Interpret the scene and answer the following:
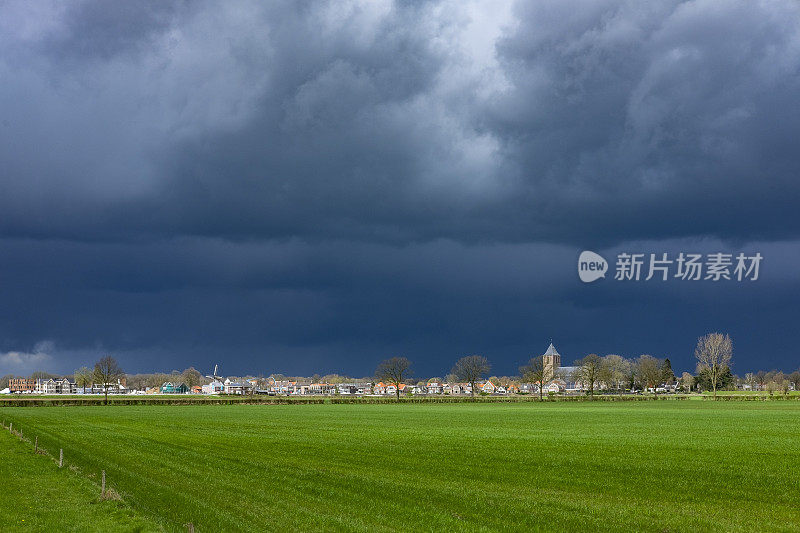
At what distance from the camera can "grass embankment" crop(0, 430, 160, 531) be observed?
73.7 feet

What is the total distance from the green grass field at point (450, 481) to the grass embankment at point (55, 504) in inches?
10.5

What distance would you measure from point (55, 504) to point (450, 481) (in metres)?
15.9

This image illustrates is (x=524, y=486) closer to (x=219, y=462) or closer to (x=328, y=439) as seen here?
(x=219, y=462)

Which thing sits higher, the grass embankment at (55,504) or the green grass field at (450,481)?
the grass embankment at (55,504)

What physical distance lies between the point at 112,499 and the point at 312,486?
793cm

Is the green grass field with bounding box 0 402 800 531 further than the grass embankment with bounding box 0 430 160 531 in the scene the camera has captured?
Yes

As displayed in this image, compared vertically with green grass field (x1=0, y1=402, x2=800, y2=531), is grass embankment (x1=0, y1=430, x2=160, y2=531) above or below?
above

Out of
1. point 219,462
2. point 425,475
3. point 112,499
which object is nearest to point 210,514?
point 112,499

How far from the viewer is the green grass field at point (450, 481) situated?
913 inches

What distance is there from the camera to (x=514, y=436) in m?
53.1

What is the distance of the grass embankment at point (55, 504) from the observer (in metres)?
22.5

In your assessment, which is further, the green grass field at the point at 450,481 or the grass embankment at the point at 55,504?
the green grass field at the point at 450,481

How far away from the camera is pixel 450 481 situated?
100 ft

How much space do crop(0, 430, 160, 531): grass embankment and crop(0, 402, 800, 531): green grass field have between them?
0.88 ft
